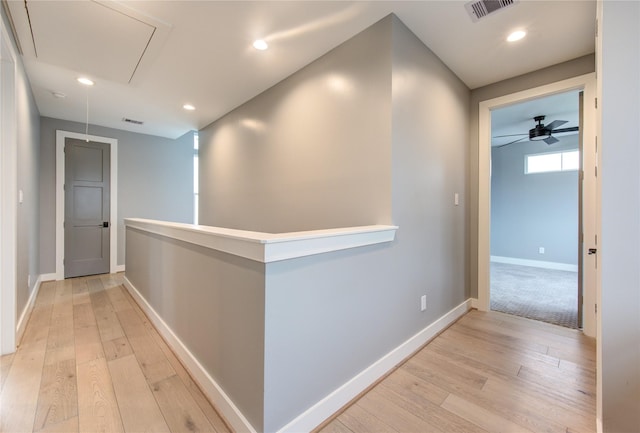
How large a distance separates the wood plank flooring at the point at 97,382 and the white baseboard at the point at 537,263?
Result: 6511mm

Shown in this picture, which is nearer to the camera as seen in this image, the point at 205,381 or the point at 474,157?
the point at 205,381

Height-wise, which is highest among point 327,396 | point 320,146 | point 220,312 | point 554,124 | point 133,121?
point 133,121

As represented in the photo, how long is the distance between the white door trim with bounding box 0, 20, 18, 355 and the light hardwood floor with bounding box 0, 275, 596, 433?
27 cm

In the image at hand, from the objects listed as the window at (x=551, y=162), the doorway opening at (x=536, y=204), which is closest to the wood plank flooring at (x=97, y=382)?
the doorway opening at (x=536, y=204)

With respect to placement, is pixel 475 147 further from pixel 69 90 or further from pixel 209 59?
pixel 69 90

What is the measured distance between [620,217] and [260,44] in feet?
8.44

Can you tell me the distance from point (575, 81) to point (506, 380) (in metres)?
2.70

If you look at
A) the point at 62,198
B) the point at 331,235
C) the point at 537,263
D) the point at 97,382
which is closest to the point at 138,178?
the point at 62,198

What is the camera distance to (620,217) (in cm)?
118

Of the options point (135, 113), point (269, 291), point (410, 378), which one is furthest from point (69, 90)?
point (410, 378)

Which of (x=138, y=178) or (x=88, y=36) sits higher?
(x=88, y=36)

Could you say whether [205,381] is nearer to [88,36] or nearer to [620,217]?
[620,217]

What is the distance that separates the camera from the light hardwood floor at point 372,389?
148 cm

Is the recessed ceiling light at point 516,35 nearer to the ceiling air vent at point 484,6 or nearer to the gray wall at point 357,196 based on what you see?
the ceiling air vent at point 484,6
